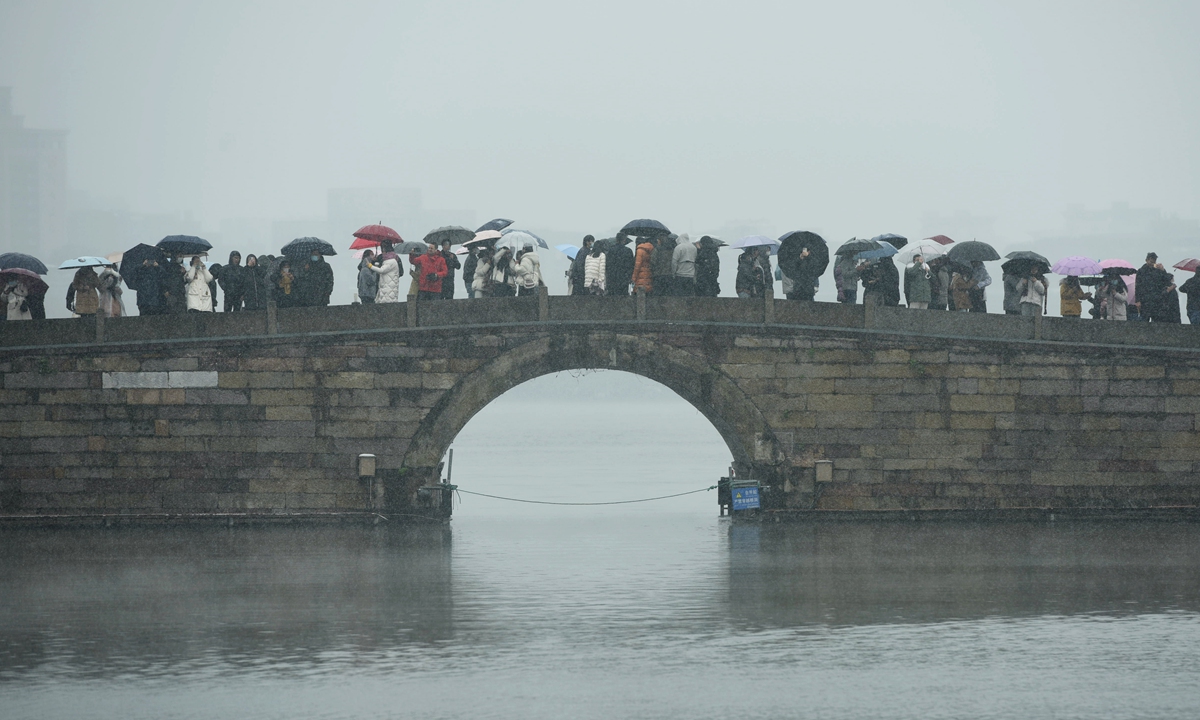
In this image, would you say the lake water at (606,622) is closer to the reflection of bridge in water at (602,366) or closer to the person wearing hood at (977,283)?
the reflection of bridge in water at (602,366)

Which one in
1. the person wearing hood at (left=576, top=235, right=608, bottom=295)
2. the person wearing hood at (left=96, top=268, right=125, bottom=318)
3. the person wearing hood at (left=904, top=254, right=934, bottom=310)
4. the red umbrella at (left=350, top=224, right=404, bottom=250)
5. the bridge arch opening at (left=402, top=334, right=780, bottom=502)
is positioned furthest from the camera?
the person wearing hood at (left=904, top=254, right=934, bottom=310)

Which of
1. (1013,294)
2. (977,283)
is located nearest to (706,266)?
(977,283)

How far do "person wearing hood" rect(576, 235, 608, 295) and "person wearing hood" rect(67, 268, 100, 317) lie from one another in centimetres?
748

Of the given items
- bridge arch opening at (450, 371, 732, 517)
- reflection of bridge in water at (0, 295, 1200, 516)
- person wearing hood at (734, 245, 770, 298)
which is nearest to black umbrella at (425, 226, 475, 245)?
reflection of bridge in water at (0, 295, 1200, 516)

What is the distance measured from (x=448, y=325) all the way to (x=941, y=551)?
316 inches

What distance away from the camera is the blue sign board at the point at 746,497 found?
958 inches

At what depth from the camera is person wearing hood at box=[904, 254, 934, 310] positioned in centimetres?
2477

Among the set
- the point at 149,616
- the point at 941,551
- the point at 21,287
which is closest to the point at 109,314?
the point at 21,287

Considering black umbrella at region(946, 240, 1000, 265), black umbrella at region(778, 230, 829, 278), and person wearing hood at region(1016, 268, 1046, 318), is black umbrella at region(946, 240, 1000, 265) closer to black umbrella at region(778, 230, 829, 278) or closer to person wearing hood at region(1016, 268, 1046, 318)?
person wearing hood at region(1016, 268, 1046, 318)

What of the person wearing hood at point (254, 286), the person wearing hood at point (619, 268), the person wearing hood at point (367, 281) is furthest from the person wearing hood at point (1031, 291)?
the person wearing hood at point (254, 286)

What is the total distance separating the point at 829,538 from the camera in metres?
22.4

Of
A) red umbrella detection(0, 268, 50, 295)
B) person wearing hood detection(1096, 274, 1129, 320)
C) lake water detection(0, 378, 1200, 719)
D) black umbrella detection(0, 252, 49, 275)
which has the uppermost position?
black umbrella detection(0, 252, 49, 275)

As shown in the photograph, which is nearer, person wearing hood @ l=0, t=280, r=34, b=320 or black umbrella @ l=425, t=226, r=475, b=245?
person wearing hood @ l=0, t=280, r=34, b=320

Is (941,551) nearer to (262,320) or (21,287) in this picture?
(262,320)
